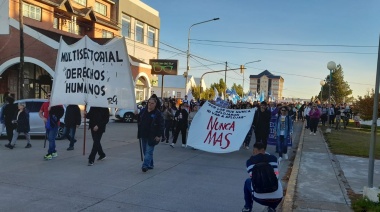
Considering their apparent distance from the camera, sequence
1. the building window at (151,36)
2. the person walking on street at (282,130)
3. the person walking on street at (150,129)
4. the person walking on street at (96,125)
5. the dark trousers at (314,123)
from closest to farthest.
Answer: the person walking on street at (150,129), the person walking on street at (96,125), the person walking on street at (282,130), the dark trousers at (314,123), the building window at (151,36)

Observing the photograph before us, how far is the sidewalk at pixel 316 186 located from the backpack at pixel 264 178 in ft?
4.56

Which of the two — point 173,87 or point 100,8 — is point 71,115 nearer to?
point 100,8

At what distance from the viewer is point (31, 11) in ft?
92.1

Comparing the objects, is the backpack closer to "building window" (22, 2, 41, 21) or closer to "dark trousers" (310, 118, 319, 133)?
"dark trousers" (310, 118, 319, 133)

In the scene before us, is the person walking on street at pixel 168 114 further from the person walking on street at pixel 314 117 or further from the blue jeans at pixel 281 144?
the person walking on street at pixel 314 117

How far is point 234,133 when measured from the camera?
1168 cm

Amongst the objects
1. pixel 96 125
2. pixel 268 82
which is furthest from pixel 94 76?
pixel 268 82

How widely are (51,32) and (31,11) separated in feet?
6.89

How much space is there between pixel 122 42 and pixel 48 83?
2407cm

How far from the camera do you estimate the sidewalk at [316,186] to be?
6270mm

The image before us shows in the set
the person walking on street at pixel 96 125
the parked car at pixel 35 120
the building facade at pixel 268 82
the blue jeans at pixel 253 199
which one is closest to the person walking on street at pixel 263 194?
the blue jeans at pixel 253 199

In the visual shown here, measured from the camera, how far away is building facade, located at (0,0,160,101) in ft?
86.2

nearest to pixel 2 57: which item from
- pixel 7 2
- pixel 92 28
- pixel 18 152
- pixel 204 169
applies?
pixel 7 2

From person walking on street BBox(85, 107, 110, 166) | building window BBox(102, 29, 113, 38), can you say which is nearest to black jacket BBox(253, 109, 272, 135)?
person walking on street BBox(85, 107, 110, 166)
